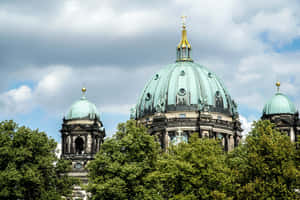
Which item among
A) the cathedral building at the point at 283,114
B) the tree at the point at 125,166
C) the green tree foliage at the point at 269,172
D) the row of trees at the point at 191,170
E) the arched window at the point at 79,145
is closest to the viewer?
the green tree foliage at the point at 269,172

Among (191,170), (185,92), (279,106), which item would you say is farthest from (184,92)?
(191,170)

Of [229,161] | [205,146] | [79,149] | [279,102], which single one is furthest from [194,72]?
[205,146]

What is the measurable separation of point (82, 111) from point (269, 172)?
191 ft

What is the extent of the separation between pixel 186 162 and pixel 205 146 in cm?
285

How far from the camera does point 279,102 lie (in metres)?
101

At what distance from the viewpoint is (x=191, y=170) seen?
2116 inches

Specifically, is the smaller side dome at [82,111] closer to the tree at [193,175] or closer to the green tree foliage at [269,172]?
the tree at [193,175]

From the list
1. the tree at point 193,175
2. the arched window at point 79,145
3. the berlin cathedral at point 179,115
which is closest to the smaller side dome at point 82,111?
the berlin cathedral at point 179,115

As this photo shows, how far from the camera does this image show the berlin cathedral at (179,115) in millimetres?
100812

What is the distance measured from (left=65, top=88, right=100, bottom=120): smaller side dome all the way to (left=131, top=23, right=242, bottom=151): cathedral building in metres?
8.54

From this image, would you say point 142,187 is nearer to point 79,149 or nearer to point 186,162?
point 186,162

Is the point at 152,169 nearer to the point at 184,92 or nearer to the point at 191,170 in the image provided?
the point at 191,170

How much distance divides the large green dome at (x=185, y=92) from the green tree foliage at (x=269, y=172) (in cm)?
5168

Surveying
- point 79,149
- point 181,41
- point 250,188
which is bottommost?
point 250,188
